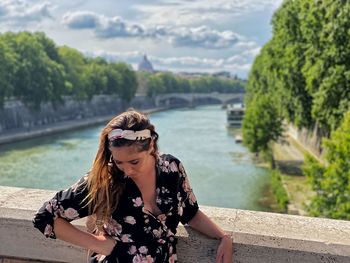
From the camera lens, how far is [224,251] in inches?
101

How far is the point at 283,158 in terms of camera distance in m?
32.1

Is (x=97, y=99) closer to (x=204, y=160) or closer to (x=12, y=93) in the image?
(x=12, y=93)

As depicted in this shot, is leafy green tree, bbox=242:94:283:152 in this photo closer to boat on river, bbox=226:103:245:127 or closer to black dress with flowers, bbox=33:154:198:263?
boat on river, bbox=226:103:245:127

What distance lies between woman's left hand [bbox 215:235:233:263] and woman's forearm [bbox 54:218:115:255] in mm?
544

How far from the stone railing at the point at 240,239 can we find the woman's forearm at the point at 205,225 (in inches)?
3.0

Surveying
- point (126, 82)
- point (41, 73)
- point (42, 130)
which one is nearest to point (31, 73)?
point (41, 73)

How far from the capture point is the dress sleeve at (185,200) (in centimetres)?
246

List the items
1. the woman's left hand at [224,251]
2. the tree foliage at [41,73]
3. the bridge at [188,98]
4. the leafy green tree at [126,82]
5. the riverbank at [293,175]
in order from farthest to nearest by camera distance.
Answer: the bridge at [188,98] < the leafy green tree at [126,82] < the tree foliage at [41,73] < the riverbank at [293,175] < the woman's left hand at [224,251]

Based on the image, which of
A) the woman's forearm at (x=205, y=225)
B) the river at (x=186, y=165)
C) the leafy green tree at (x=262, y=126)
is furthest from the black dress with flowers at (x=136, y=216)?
the leafy green tree at (x=262, y=126)

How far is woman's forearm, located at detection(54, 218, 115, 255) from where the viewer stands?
2.29 meters

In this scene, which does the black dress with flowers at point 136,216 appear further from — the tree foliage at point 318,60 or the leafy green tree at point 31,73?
the leafy green tree at point 31,73

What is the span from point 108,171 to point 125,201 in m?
0.15

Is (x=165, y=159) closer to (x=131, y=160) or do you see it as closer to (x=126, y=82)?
(x=131, y=160)

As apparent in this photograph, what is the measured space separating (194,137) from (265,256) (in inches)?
1779
